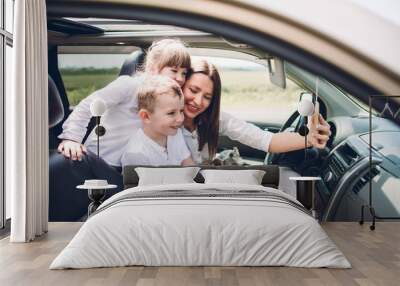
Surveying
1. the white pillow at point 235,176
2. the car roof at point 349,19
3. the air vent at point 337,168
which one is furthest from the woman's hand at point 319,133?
the car roof at point 349,19

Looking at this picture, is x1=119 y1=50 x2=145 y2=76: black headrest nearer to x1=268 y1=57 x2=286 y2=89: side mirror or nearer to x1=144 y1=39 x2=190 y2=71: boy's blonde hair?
x1=144 y1=39 x2=190 y2=71: boy's blonde hair

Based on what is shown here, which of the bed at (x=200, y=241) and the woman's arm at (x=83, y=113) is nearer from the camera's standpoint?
the bed at (x=200, y=241)

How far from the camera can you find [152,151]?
28.5 ft

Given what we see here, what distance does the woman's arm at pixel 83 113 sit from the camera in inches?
342

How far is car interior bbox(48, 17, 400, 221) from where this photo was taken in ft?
28.3

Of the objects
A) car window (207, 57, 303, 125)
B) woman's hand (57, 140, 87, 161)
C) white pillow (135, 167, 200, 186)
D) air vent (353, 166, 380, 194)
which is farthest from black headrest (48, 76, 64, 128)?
air vent (353, 166, 380, 194)

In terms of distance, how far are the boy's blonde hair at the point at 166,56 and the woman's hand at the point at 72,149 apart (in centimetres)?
134

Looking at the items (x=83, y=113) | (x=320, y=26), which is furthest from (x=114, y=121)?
(x=320, y=26)

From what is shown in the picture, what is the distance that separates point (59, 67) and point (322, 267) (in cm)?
482

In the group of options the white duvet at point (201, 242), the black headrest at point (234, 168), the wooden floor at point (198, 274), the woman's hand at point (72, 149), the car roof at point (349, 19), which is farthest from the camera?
the woman's hand at point (72, 149)

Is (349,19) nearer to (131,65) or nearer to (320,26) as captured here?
(320,26)

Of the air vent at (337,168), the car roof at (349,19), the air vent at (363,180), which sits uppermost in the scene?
the car roof at (349,19)

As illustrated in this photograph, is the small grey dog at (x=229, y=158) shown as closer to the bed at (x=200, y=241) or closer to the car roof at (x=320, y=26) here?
the car roof at (x=320, y=26)

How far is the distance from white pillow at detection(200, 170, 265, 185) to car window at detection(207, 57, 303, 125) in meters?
0.92
